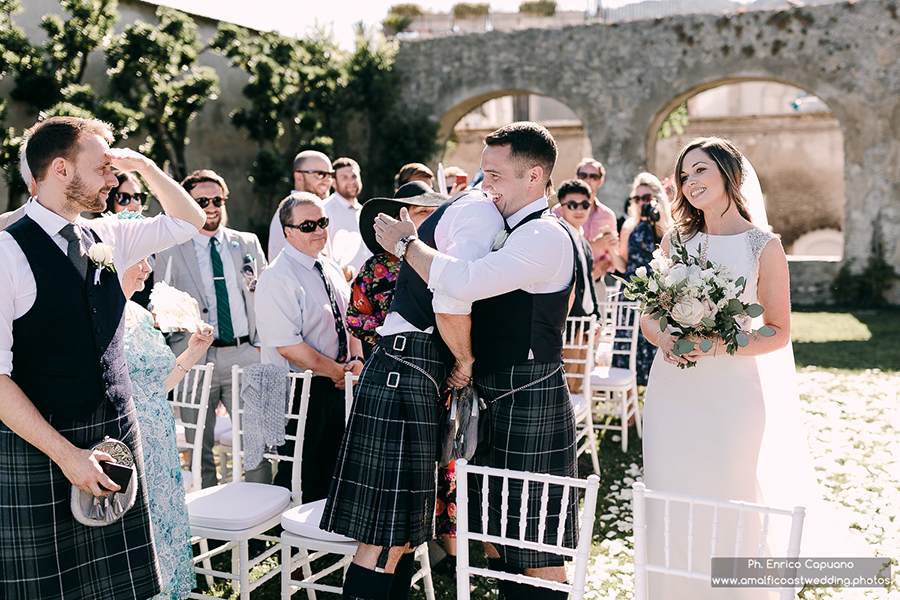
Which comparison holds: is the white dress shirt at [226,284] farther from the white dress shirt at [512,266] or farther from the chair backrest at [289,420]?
the white dress shirt at [512,266]

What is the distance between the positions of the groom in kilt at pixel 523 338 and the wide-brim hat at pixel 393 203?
443 mm

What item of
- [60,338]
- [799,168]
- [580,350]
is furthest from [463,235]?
[799,168]

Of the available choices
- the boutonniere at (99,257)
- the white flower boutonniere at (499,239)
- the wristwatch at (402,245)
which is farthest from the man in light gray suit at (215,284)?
the white flower boutonniere at (499,239)

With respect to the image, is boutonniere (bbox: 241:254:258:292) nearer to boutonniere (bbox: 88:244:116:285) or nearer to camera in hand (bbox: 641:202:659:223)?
boutonniere (bbox: 88:244:116:285)

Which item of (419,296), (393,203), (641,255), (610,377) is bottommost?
(610,377)

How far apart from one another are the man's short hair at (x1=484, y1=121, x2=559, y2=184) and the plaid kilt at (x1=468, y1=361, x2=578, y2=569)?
787 mm

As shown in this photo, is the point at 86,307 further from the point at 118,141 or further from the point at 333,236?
the point at 118,141

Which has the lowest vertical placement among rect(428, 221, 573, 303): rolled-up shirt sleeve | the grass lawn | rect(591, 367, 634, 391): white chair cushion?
the grass lawn

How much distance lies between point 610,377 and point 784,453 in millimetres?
2668

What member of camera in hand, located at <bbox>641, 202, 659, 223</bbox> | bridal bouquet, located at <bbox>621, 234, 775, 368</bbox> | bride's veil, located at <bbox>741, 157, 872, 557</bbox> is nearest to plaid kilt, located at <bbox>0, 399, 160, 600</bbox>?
bridal bouquet, located at <bbox>621, 234, 775, 368</bbox>

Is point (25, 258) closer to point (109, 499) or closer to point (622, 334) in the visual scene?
point (109, 499)

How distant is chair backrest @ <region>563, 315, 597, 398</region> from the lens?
5.05 meters

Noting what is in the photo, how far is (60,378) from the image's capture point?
7.32 feet

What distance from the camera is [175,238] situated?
274cm
